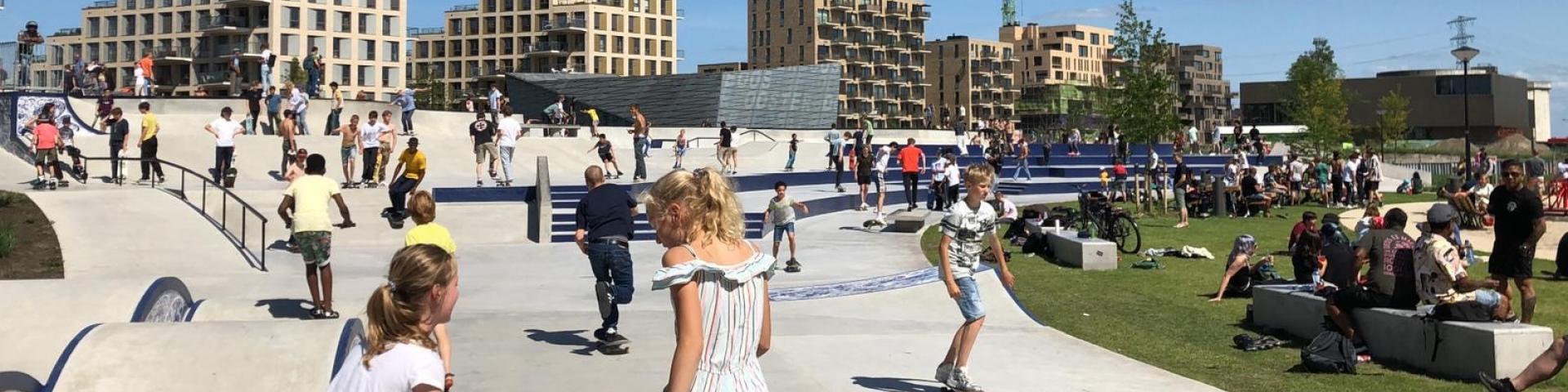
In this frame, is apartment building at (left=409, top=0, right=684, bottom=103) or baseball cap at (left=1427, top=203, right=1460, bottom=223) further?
apartment building at (left=409, top=0, right=684, bottom=103)

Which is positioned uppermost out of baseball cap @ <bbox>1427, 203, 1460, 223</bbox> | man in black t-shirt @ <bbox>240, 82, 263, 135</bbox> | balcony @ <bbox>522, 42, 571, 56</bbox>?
balcony @ <bbox>522, 42, 571, 56</bbox>

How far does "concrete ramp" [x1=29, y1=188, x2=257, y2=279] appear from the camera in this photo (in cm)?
1431

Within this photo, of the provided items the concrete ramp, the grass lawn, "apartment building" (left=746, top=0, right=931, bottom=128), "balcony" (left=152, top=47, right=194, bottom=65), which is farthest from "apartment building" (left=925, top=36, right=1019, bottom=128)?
the concrete ramp

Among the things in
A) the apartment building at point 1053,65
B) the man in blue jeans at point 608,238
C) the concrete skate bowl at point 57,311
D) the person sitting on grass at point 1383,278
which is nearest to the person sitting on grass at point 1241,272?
the person sitting on grass at point 1383,278

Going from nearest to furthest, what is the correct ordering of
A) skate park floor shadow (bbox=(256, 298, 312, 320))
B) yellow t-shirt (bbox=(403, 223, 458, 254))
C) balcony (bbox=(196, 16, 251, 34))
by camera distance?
yellow t-shirt (bbox=(403, 223, 458, 254))
skate park floor shadow (bbox=(256, 298, 312, 320))
balcony (bbox=(196, 16, 251, 34))

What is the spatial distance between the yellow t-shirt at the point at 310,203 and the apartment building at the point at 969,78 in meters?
138

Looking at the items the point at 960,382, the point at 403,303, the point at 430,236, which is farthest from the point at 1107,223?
the point at 403,303

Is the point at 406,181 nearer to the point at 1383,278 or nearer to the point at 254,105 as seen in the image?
the point at 254,105

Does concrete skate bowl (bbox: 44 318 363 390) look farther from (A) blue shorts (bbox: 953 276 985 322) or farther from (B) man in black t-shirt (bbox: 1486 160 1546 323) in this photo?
(B) man in black t-shirt (bbox: 1486 160 1546 323)

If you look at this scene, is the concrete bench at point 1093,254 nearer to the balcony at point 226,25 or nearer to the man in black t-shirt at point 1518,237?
the man in black t-shirt at point 1518,237

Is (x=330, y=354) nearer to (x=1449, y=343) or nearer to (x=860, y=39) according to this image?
(x=1449, y=343)

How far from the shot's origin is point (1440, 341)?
8.21m

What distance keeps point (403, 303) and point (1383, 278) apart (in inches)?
316

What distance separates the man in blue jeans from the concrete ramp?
7.55m
